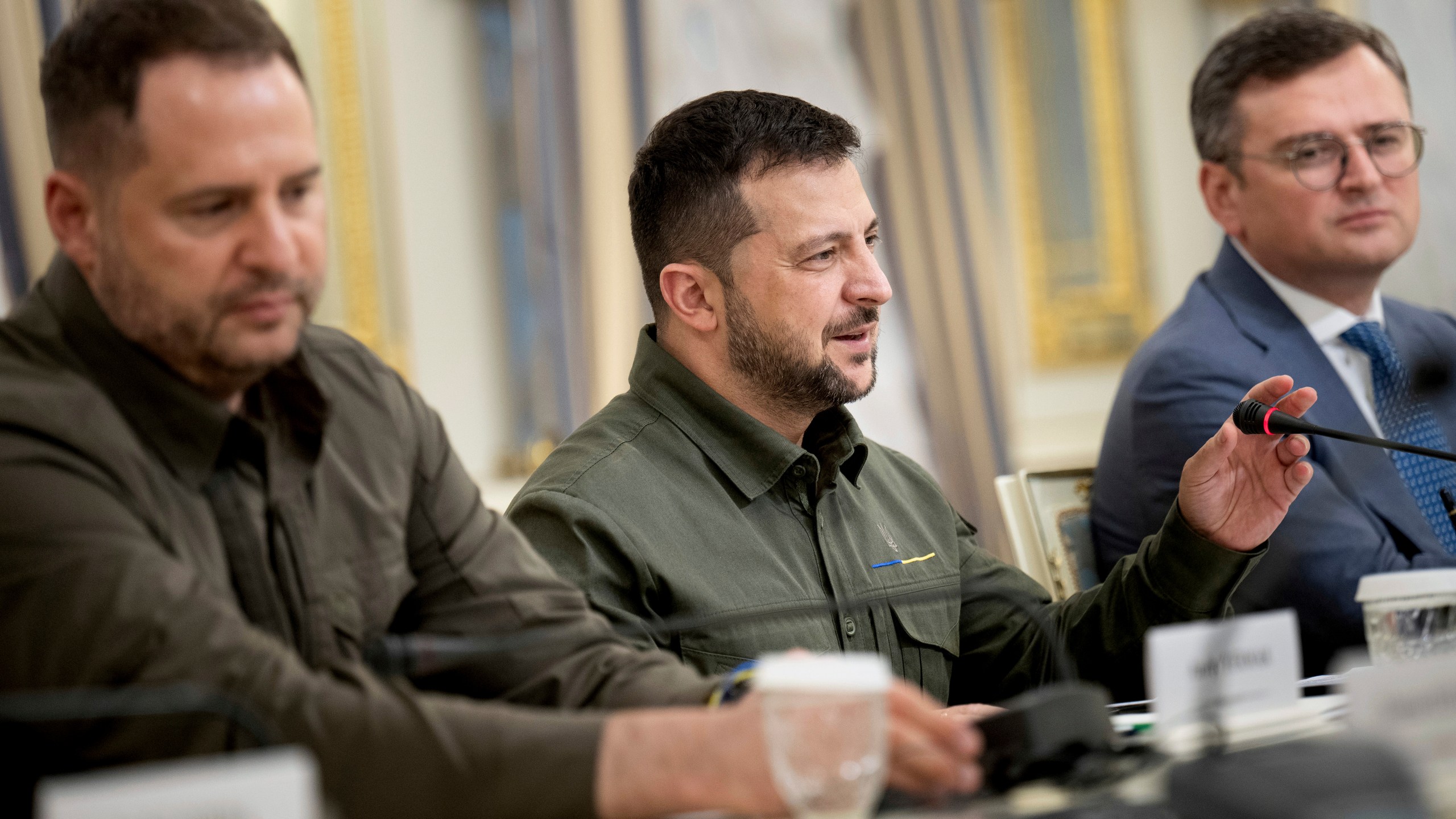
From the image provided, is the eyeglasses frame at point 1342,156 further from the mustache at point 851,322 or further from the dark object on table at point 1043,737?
the dark object on table at point 1043,737

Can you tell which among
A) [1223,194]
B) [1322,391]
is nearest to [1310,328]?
[1322,391]

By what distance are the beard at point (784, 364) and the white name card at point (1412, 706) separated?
0.99 m

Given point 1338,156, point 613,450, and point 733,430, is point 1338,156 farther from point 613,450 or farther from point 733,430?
point 613,450

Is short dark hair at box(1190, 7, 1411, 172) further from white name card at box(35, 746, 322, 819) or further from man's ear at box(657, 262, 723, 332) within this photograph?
white name card at box(35, 746, 322, 819)

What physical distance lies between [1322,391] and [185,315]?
177 cm

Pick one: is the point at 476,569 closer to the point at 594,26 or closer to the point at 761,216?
the point at 761,216

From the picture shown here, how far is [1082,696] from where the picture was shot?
1036mm

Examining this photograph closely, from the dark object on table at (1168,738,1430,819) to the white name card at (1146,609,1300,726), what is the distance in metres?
0.12

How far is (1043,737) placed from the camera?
1004 mm

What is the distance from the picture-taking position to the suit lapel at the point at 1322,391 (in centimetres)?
206

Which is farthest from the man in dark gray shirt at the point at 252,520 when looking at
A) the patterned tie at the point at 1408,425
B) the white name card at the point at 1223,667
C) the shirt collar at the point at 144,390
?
the patterned tie at the point at 1408,425

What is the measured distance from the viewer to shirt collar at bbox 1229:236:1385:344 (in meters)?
2.27

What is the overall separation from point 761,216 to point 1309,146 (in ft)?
3.44

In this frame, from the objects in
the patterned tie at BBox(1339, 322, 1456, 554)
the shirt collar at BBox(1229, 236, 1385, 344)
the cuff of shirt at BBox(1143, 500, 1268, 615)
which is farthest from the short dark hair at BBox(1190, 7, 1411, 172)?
the cuff of shirt at BBox(1143, 500, 1268, 615)
